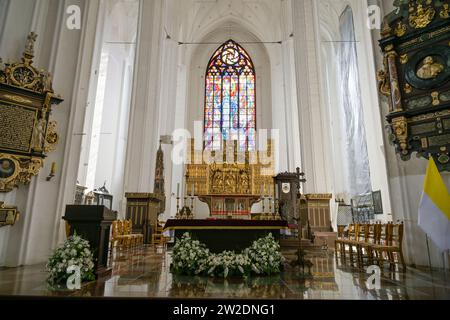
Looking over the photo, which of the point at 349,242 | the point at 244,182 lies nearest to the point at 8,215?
the point at 349,242

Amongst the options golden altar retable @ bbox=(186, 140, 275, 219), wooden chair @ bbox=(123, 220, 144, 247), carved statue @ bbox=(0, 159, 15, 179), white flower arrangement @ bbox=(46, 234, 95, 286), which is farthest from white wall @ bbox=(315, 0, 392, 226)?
carved statue @ bbox=(0, 159, 15, 179)

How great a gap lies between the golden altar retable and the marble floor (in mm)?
7437

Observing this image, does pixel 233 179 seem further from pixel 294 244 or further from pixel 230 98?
pixel 230 98

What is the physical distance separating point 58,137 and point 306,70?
8.84 metres

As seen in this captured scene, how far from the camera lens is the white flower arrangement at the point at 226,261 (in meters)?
3.89

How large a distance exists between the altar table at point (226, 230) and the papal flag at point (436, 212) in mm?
1946

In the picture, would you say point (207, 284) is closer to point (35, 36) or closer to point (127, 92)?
point (35, 36)

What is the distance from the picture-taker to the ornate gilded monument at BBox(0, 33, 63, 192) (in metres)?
4.70

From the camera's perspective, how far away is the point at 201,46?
64.7 feet

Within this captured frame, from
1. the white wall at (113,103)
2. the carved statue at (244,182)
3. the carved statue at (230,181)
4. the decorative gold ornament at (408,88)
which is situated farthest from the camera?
the white wall at (113,103)

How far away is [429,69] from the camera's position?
4.87 metres
